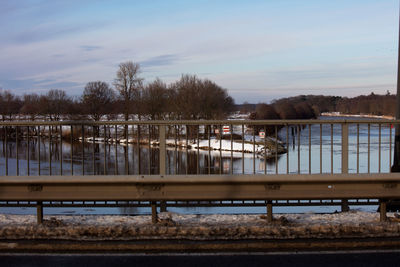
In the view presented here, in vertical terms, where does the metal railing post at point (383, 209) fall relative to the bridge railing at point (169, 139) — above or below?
below

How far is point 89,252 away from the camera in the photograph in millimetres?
5168

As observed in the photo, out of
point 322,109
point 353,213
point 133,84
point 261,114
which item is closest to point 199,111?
point 261,114

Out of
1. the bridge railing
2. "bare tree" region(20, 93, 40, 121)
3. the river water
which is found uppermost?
"bare tree" region(20, 93, 40, 121)

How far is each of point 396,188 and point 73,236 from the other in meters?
4.25

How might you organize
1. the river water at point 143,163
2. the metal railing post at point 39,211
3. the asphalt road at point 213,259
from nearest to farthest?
the asphalt road at point 213,259 → the metal railing post at point 39,211 → the river water at point 143,163

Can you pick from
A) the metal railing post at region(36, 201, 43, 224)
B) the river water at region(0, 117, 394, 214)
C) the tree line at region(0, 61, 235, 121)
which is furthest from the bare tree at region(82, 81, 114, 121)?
the metal railing post at region(36, 201, 43, 224)

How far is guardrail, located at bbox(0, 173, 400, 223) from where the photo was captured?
577 cm

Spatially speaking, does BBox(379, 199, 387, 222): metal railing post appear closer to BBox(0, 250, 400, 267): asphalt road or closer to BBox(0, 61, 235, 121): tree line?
BBox(0, 250, 400, 267): asphalt road

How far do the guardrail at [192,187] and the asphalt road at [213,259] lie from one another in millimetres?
921

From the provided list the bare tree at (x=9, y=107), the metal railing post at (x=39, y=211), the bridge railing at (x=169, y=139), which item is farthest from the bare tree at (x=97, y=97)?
the metal railing post at (x=39, y=211)

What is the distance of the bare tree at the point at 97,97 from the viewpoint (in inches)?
3344

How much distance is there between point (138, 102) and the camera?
240ft

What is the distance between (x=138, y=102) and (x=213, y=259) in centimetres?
6935

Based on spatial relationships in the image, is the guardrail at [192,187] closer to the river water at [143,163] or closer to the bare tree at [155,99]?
the river water at [143,163]
